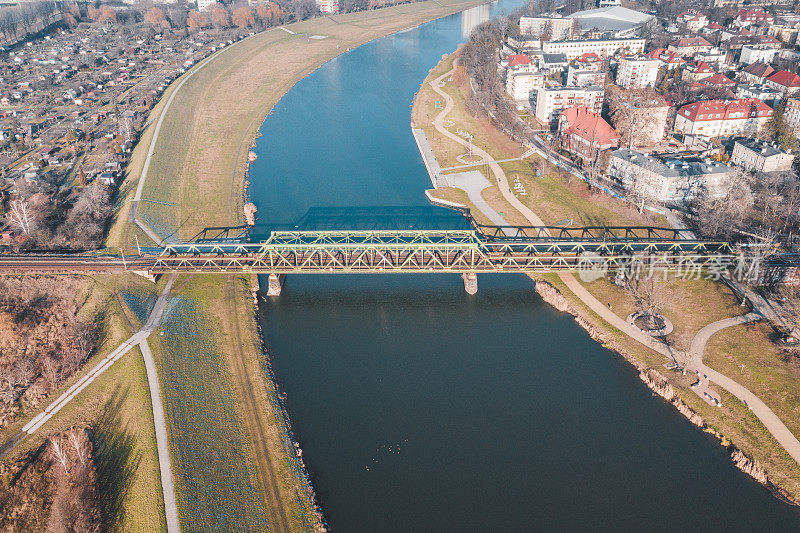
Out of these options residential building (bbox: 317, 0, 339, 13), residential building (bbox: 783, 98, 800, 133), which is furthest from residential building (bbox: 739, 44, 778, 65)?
residential building (bbox: 317, 0, 339, 13)

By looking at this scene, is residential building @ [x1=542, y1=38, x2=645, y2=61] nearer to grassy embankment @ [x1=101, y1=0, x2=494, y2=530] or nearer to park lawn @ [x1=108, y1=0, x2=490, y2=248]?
park lawn @ [x1=108, y1=0, x2=490, y2=248]

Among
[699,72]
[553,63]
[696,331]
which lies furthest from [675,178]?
[553,63]

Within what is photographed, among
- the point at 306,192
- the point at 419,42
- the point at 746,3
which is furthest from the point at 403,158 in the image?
the point at 746,3

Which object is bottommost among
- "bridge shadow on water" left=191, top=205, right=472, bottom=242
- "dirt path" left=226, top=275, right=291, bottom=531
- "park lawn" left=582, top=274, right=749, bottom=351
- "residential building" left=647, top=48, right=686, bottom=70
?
"park lawn" left=582, top=274, right=749, bottom=351

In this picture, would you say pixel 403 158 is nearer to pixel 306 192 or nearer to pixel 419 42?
pixel 306 192

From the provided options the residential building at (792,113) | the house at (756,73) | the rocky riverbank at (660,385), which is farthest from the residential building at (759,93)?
the rocky riverbank at (660,385)

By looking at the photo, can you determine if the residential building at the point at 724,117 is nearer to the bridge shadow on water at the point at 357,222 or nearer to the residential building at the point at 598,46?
the bridge shadow on water at the point at 357,222

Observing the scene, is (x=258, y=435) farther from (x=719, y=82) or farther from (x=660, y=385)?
(x=719, y=82)

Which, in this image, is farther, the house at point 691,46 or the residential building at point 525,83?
the house at point 691,46
